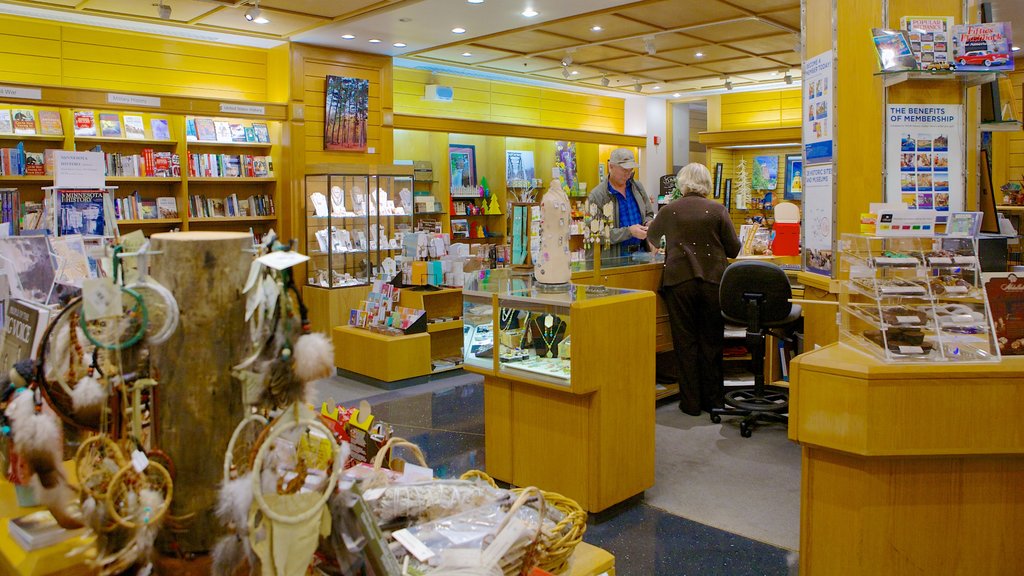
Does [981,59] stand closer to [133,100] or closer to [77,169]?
[77,169]

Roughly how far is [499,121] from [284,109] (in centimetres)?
373

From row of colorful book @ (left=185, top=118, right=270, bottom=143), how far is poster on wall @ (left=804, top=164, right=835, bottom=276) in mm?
6011

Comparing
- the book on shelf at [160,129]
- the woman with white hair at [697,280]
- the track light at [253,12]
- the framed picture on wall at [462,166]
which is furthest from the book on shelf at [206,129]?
the woman with white hair at [697,280]

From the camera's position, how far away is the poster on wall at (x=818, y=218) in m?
3.96

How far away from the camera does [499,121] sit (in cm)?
1117

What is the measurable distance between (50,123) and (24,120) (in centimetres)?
19

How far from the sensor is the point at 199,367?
4.28ft

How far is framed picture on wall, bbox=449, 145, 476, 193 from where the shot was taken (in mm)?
10484

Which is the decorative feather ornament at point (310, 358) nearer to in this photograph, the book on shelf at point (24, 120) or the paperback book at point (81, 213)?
the paperback book at point (81, 213)

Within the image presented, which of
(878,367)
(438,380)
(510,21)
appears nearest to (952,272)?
(878,367)

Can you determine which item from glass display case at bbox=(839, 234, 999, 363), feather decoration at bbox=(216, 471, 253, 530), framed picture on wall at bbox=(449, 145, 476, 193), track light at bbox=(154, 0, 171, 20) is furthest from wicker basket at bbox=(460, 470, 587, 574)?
framed picture on wall at bbox=(449, 145, 476, 193)

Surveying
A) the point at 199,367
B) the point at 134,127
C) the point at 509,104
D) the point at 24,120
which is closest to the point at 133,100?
the point at 134,127

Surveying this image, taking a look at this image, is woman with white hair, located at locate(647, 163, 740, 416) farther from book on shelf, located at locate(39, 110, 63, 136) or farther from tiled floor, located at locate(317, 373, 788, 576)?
book on shelf, located at locate(39, 110, 63, 136)

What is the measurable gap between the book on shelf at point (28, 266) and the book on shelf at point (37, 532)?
1441 millimetres
